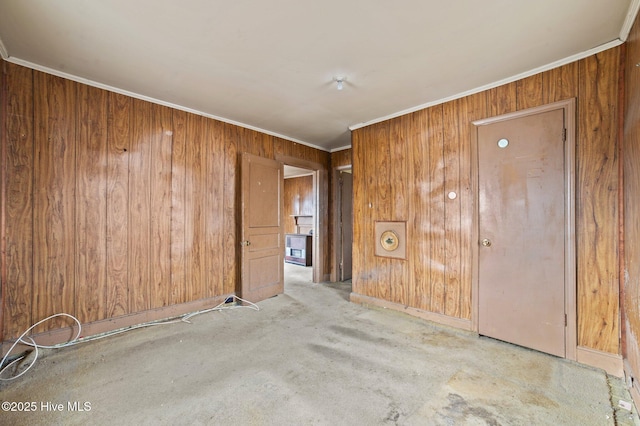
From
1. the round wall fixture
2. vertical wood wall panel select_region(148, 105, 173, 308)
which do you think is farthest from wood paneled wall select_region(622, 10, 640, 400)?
vertical wood wall panel select_region(148, 105, 173, 308)

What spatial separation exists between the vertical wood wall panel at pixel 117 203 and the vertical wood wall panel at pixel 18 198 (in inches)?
22.3

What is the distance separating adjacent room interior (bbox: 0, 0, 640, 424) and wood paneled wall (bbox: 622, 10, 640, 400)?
3cm

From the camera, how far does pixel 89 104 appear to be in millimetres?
2734

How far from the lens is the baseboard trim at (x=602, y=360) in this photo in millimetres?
2080

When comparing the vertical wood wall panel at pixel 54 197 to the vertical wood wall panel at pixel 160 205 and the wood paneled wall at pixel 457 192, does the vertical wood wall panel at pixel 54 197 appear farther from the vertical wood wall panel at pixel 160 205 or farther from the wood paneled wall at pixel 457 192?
the wood paneled wall at pixel 457 192

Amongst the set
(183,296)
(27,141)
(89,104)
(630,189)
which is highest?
(89,104)

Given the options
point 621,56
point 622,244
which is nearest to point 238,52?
point 621,56

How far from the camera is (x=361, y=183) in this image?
3.94 metres

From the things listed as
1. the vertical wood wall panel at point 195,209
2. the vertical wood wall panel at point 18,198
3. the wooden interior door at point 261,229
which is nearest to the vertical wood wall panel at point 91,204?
the vertical wood wall panel at point 18,198

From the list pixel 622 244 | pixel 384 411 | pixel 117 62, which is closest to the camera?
pixel 384 411

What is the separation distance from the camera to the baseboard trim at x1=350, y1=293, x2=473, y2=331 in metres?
2.92

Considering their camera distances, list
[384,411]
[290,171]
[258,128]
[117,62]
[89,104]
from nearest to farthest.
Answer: [384,411], [117,62], [89,104], [258,128], [290,171]

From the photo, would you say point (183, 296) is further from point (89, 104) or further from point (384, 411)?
point (384, 411)

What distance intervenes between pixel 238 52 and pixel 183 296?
2.85 metres
